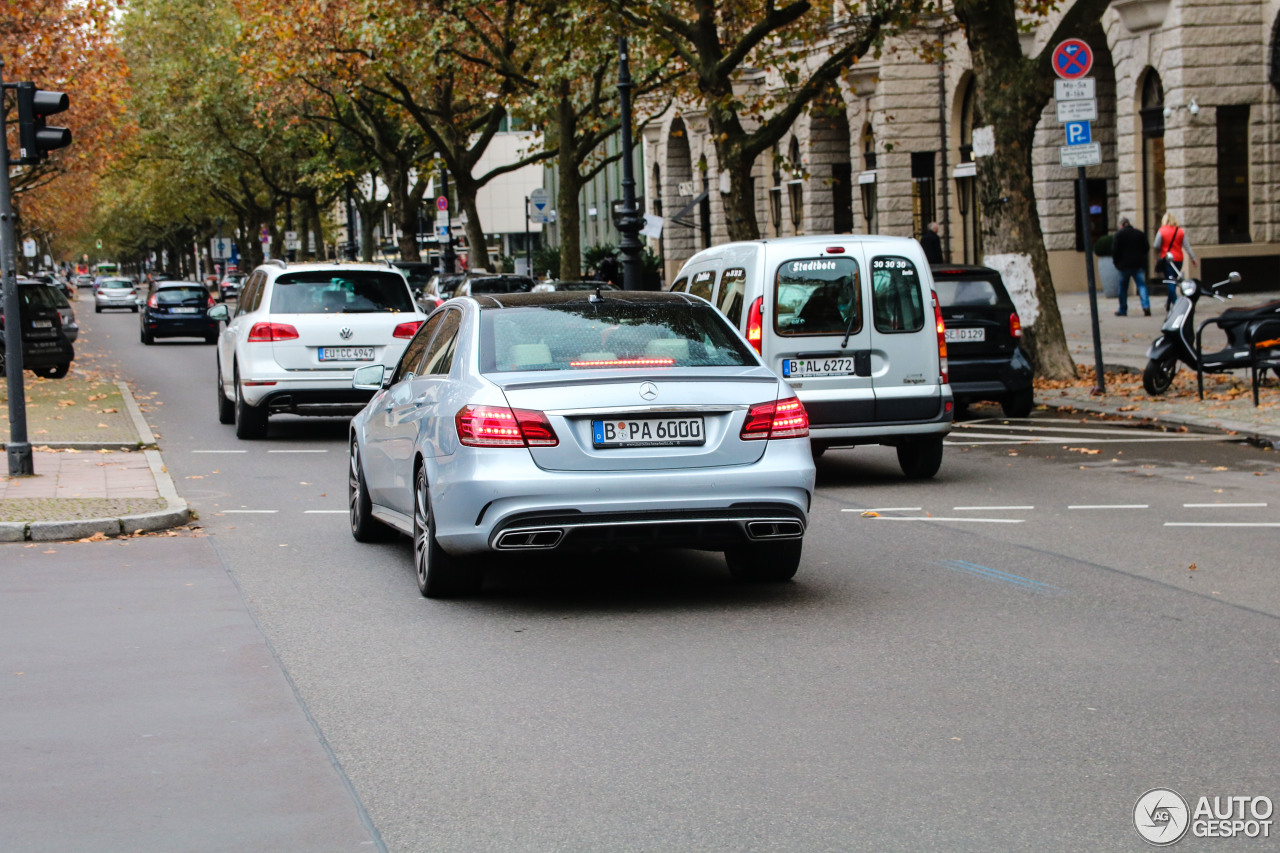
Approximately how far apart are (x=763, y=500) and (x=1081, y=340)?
18911 mm

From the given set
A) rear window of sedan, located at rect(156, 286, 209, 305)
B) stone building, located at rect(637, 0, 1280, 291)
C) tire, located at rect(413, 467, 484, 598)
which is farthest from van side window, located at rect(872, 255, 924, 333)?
rear window of sedan, located at rect(156, 286, 209, 305)

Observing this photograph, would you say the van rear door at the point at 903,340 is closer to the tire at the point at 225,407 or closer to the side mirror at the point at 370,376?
the side mirror at the point at 370,376

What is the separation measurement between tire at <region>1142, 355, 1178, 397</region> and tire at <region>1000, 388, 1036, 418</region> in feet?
4.12

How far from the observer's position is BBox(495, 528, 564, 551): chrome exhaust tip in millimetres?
7680

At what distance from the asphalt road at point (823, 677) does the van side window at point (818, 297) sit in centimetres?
145

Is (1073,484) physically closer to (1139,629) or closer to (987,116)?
(1139,629)

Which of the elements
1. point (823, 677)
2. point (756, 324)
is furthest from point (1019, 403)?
point (823, 677)

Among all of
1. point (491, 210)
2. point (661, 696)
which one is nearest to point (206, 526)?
point (661, 696)

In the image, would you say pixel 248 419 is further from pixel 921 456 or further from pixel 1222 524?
pixel 1222 524

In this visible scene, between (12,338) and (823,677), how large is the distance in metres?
8.23

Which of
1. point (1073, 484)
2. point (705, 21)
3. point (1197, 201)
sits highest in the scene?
point (705, 21)

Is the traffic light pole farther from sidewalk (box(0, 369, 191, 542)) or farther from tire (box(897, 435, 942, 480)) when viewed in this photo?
tire (box(897, 435, 942, 480))

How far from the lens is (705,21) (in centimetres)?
2648

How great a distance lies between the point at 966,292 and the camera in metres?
16.7
